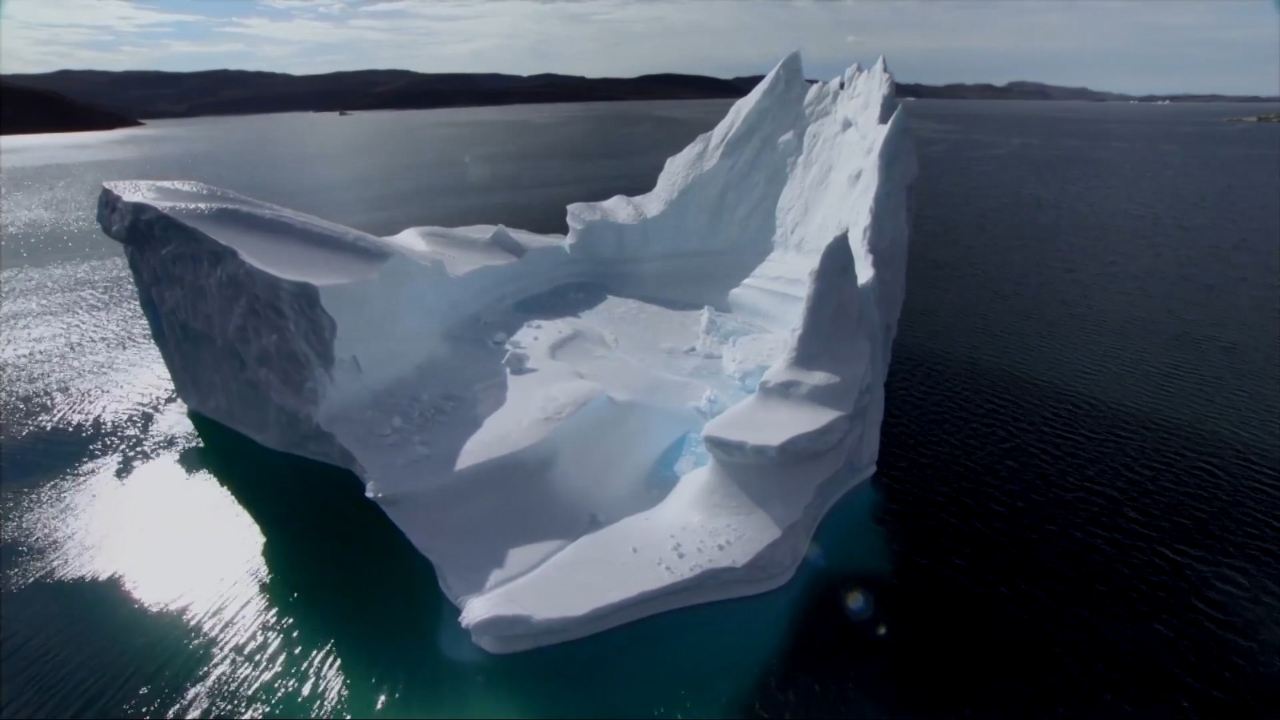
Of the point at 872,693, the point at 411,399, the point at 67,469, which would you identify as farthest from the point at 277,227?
the point at 872,693

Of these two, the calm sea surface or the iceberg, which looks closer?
the calm sea surface

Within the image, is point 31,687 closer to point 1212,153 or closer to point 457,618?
point 457,618

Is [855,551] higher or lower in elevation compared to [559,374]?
lower

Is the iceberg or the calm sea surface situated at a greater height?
the iceberg

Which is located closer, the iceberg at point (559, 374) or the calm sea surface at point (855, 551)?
the calm sea surface at point (855, 551)

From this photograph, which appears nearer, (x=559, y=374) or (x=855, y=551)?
(x=855, y=551)

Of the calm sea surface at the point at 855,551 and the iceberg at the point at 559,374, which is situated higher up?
the iceberg at the point at 559,374
